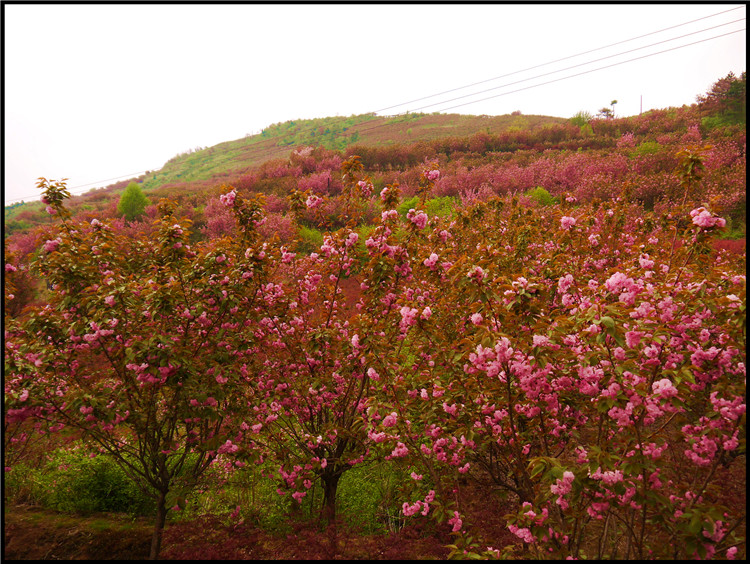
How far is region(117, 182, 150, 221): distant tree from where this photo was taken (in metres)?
19.8

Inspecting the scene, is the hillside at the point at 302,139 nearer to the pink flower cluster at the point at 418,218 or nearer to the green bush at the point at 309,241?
the green bush at the point at 309,241

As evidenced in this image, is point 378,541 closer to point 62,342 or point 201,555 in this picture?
point 201,555

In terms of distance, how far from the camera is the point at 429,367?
351 centimetres

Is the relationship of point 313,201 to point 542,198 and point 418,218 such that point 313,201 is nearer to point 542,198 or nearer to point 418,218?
point 418,218

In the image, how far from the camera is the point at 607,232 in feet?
21.8

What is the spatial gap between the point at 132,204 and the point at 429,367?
22840mm

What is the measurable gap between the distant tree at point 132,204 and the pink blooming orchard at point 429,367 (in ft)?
65.2

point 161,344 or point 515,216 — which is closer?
point 161,344

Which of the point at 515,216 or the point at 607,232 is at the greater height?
the point at 515,216

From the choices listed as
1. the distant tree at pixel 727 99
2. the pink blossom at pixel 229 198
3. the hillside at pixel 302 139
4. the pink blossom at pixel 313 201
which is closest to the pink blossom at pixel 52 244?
the pink blossom at pixel 229 198

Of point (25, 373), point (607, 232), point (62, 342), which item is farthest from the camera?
point (607, 232)

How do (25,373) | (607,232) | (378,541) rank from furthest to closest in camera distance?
(607,232)
(378,541)
(25,373)

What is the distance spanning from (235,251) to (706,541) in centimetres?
423

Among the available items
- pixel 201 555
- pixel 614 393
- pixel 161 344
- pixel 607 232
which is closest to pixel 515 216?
pixel 607 232
